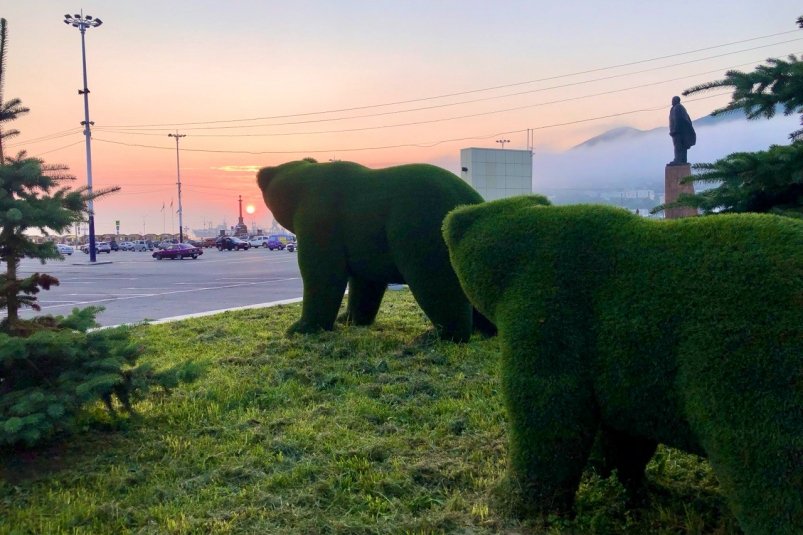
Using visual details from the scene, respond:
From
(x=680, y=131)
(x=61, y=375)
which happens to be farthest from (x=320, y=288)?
(x=680, y=131)

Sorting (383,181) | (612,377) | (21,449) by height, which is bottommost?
(21,449)

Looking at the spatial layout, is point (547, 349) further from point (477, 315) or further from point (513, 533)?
point (477, 315)

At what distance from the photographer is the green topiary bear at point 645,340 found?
2.16 metres

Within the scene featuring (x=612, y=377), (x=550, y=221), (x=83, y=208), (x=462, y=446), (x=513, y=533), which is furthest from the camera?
(x=83, y=208)

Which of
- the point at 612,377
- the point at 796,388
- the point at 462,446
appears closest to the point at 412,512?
the point at 462,446

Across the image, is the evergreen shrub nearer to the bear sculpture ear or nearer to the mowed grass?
the mowed grass

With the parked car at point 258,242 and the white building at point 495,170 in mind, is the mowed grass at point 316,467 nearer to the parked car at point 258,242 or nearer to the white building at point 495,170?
the white building at point 495,170

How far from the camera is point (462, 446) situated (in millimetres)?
3994

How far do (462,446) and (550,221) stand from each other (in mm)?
1699

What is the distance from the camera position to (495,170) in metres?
28.8

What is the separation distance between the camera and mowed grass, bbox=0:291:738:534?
121 inches

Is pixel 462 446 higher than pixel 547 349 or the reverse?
the reverse

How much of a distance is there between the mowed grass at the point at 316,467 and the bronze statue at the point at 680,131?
1370 centimetres

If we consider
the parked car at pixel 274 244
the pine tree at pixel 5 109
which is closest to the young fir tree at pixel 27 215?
the pine tree at pixel 5 109
